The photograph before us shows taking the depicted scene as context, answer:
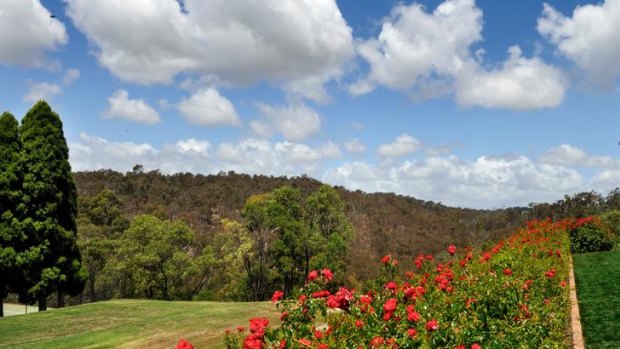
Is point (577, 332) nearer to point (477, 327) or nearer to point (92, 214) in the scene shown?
point (477, 327)

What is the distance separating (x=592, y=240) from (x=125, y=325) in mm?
17265

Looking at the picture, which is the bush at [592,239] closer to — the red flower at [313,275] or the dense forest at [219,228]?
the dense forest at [219,228]

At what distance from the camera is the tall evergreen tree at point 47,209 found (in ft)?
65.5

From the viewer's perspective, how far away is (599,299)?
978cm

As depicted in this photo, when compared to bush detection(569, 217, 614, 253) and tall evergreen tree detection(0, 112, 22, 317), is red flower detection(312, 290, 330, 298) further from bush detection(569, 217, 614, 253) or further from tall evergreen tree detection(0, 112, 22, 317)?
tall evergreen tree detection(0, 112, 22, 317)

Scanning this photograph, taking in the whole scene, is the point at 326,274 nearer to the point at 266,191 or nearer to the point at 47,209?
the point at 47,209

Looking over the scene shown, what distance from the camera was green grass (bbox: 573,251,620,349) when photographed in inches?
288

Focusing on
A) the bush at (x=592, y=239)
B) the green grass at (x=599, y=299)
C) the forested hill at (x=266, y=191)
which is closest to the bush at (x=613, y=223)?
the bush at (x=592, y=239)

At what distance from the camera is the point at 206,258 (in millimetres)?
32750

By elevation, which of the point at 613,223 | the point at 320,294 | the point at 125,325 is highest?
the point at 320,294

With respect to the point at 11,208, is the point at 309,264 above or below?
below

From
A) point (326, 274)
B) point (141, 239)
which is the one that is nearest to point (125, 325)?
point (326, 274)

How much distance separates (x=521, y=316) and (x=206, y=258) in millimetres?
29331

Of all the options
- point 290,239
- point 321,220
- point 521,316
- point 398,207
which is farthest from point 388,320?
point 398,207
